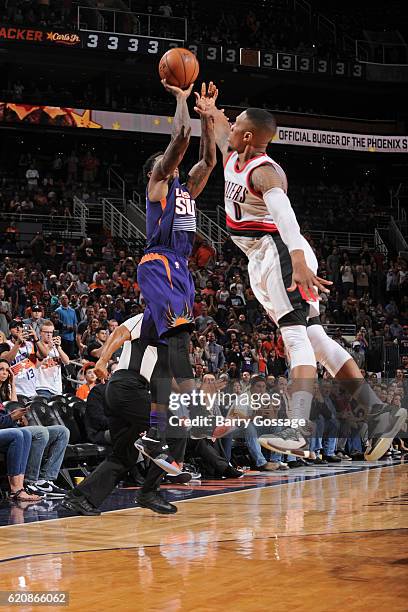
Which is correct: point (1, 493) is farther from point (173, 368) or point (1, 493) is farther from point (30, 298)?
point (30, 298)

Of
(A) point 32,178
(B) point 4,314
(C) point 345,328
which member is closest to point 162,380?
(B) point 4,314

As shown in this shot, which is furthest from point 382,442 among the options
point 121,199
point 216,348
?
point 121,199

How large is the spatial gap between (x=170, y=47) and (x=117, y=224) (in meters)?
5.22

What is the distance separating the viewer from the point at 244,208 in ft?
12.5

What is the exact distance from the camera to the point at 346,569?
5754mm

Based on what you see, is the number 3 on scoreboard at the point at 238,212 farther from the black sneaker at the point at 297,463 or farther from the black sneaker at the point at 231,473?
the black sneaker at the point at 297,463

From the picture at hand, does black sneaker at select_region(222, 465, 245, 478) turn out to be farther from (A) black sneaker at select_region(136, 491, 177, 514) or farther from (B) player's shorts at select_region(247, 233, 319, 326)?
(B) player's shorts at select_region(247, 233, 319, 326)

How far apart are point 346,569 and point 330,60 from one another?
80.1 ft

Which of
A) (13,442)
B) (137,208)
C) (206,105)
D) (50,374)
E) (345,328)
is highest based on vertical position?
(137,208)

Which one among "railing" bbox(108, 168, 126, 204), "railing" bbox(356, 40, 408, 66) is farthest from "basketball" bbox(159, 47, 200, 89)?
"railing" bbox(356, 40, 408, 66)

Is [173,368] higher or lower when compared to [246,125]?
lower

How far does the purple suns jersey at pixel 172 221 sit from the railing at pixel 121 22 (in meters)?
20.9

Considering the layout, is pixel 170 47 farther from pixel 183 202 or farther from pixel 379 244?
pixel 183 202

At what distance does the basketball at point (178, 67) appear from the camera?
466 centimetres
